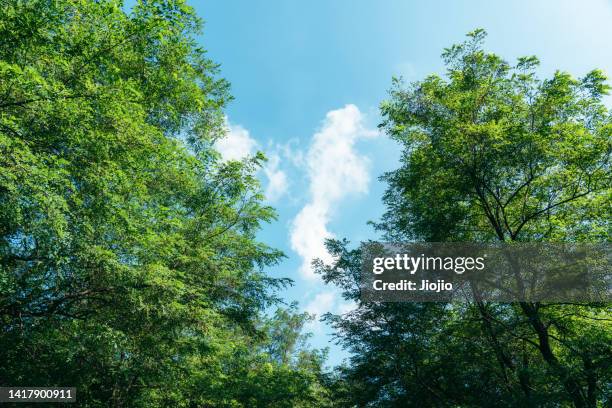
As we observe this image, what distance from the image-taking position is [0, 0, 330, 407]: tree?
784 cm

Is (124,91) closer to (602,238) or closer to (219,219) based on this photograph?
(219,219)

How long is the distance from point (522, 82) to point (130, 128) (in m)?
11.4

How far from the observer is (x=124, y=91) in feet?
30.6

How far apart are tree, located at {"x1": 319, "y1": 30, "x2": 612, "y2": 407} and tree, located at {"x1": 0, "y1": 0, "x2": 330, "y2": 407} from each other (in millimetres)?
5657

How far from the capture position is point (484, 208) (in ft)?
45.8

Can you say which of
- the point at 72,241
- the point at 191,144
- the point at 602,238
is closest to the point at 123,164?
the point at 72,241

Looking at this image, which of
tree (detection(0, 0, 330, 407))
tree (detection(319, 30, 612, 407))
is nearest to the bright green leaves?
tree (detection(319, 30, 612, 407))

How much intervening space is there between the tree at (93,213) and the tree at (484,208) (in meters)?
5.66

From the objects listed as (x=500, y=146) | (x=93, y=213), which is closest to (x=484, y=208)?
(x=500, y=146)

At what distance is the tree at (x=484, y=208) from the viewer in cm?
1223

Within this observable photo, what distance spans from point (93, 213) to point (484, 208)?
11296 mm

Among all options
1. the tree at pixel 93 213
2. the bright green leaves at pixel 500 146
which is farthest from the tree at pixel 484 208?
the tree at pixel 93 213

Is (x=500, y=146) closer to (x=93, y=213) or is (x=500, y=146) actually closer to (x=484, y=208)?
(x=484, y=208)

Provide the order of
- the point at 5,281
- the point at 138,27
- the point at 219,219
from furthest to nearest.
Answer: the point at 219,219 → the point at 138,27 → the point at 5,281
